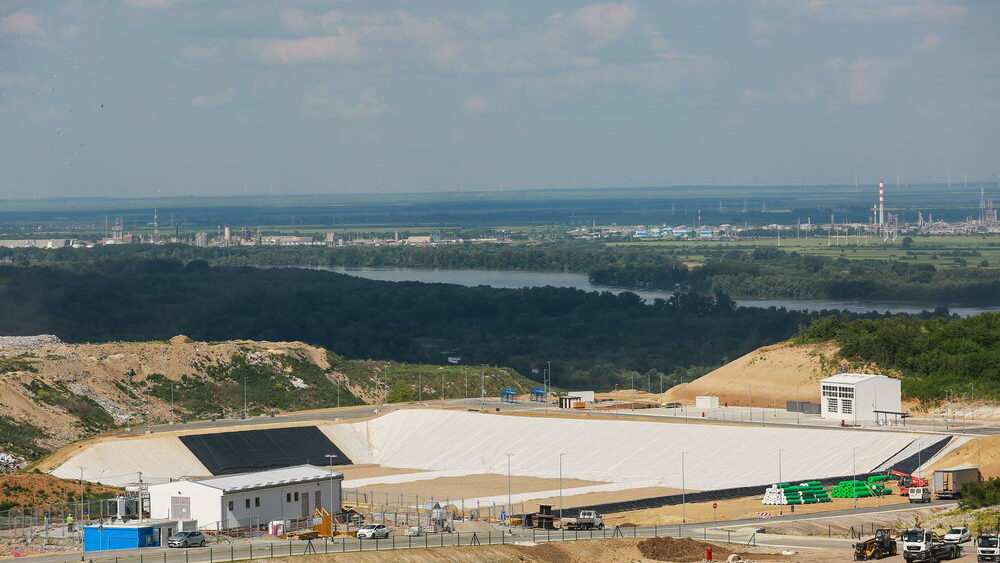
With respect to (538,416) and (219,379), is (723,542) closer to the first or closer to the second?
(538,416)

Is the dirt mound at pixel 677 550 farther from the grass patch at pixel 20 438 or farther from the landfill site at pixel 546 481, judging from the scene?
the grass patch at pixel 20 438

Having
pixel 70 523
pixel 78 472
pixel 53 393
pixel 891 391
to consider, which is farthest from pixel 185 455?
pixel 891 391

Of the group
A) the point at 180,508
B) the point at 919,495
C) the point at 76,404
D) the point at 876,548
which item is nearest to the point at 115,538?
the point at 180,508

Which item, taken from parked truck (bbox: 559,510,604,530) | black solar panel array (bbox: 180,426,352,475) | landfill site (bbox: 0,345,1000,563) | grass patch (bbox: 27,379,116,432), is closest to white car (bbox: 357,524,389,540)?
landfill site (bbox: 0,345,1000,563)

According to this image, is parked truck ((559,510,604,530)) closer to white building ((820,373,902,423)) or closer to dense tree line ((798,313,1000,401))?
white building ((820,373,902,423))

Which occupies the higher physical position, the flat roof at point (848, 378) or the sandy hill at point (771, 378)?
the flat roof at point (848, 378)

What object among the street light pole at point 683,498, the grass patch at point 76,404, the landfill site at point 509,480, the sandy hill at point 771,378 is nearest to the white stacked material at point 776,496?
the landfill site at point 509,480
